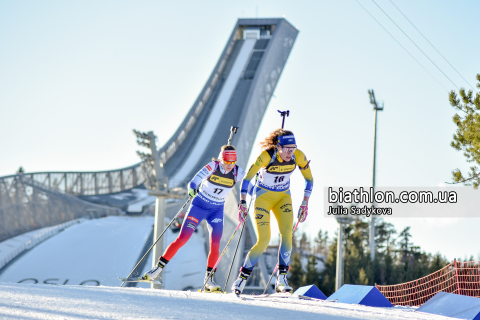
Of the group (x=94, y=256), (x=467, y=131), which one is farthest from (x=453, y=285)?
(x=94, y=256)

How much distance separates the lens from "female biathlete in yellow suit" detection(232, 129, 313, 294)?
6395mm

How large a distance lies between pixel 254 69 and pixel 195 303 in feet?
148

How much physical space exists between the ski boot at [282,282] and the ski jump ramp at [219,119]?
104 feet

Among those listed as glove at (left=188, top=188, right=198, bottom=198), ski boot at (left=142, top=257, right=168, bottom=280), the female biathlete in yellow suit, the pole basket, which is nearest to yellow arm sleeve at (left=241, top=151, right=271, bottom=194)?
the female biathlete in yellow suit

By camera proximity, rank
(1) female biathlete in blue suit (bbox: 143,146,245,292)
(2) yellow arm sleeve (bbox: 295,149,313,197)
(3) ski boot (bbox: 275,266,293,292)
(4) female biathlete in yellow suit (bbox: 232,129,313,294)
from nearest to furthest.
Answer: (3) ski boot (bbox: 275,266,293,292), (4) female biathlete in yellow suit (bbox: 232,129,313,294), (2) yellow arm sleeve (bbox: 295,149,313,197), (1) female biathlete in blue suit (bbox: 143,146,245,292)

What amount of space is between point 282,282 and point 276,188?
44.5 inches

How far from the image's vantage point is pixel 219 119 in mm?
44656

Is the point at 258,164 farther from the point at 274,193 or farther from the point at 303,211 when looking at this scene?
the point at 303,211

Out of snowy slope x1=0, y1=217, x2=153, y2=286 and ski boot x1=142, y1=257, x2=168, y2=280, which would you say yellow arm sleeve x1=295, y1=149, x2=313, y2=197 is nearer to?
ski boot x1=142, y1=257, x2=168, y2=280

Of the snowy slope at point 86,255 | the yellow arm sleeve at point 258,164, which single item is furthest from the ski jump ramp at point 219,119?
the yellow arm sleeve at point 258,164

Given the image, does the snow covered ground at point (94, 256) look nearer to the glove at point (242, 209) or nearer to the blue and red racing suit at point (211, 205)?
the blue and red racing suit at point (211, 205)

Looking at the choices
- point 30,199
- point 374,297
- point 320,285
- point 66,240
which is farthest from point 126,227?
point 374,297

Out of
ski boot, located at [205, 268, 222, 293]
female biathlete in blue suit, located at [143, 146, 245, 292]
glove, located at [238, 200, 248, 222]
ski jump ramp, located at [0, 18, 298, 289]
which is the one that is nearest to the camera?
glove, located at [238, 200, 248, 222]

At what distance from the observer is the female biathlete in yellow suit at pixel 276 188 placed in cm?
639
